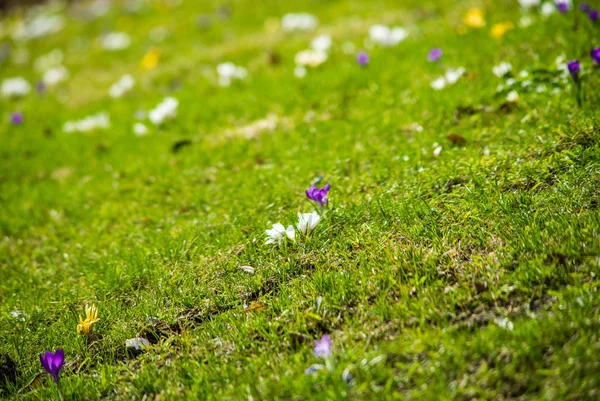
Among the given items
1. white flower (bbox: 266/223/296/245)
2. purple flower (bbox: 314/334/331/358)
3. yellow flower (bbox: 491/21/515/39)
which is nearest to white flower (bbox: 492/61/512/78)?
yellow flower (bbox: 491/21/515/39)

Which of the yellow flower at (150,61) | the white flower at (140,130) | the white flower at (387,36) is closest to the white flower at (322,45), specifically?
the white flower at (387,36)

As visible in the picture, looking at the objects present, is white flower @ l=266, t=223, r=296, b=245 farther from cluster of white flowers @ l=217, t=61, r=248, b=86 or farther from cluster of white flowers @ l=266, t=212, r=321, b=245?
cluster of white flowers @ l=217, t=61, r=248, b=86

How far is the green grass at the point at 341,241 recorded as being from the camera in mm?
2529

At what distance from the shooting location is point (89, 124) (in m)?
7.48

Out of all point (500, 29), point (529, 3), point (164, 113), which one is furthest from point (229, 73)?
point (529, 3)

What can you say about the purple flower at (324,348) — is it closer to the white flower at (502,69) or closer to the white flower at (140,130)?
the white flower at (502,69)

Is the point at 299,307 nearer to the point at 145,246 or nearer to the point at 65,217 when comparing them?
the point at 145,246

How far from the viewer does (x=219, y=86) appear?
25.1 feet

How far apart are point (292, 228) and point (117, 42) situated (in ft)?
34.0

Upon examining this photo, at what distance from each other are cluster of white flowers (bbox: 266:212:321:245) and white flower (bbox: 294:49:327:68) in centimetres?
404

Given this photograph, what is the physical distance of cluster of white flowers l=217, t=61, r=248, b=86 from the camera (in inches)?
295

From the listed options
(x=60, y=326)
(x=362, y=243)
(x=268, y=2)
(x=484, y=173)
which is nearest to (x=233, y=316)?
(x=362, y=243)

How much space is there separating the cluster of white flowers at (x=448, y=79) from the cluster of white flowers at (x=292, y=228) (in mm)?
2500

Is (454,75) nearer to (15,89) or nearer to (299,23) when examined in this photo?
(299,23)
